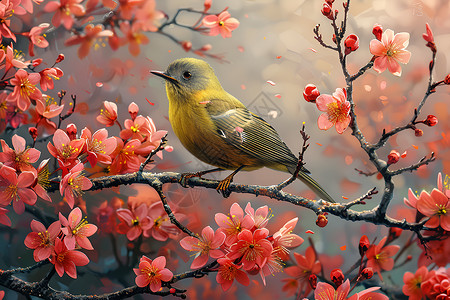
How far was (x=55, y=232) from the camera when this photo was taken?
3.77ft

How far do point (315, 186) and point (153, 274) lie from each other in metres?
0.56

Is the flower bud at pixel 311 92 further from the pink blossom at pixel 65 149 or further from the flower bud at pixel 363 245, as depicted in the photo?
the pink blossom at pixel 65 149

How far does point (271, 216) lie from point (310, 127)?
301mm

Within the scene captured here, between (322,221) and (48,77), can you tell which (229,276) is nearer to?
(322,221)

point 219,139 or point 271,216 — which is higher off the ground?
point 219,139

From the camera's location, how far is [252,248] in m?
1.11

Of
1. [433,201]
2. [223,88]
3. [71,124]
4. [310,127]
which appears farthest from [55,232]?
[433,201]

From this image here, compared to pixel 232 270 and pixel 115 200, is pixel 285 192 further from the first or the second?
pixel 115 200

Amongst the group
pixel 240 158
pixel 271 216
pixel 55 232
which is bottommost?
pixel 55 232

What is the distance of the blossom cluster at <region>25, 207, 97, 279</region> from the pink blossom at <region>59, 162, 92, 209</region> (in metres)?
0.04

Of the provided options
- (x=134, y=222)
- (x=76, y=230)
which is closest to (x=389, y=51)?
(x=134, y=222)

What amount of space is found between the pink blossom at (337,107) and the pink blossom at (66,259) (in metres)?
0.81

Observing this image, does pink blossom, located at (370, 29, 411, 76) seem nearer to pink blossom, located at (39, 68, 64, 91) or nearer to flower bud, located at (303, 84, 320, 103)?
flower bud, located at (303, 84, 320, 103)

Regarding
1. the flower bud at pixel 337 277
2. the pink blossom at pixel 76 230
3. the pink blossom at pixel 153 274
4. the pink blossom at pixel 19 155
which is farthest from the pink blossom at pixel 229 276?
the pink blossom at pixel 19 155
